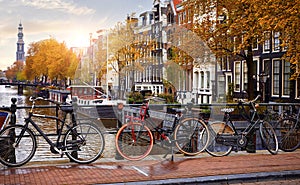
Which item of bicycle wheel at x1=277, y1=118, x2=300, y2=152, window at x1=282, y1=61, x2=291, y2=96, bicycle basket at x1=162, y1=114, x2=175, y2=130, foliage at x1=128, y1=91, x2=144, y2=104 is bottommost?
bicycle wheel at x1=277, y1=118, x2=300, y2=152

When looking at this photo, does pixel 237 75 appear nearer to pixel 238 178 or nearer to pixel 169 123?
pixel 169 123

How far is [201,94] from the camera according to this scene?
29906 millimetres

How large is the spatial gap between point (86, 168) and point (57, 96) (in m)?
34.9

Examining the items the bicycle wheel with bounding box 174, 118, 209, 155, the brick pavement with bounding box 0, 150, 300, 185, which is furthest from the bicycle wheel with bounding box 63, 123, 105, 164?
the bicycle wheel with bounding box 174, 118, 209, 155

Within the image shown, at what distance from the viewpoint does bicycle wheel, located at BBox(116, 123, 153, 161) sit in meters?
6.69

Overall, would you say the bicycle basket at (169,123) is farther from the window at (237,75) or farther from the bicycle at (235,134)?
the window at (237,75)

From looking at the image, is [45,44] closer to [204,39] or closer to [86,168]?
[204,39]

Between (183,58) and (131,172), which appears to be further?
(183,58)

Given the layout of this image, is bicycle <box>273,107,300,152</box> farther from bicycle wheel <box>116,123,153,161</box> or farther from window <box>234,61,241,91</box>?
window <box>234,61,241,91</box>

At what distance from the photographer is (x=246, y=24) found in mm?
14258

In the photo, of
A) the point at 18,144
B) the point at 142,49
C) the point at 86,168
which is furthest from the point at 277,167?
the point at 142,49

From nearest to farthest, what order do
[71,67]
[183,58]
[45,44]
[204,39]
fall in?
[204,39] < [183,58] < [71,67] < [45,44]

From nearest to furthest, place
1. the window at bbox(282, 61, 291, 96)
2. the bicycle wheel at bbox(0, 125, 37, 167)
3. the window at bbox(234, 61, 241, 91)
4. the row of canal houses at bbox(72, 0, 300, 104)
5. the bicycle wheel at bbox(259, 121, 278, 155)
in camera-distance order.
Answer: the bicycle wheel at bbox(0, 125, 37, 167), the bicycle wheel at bbox(259, 121, 278, 155), the row of canal houses at bbox(72, 0, 300, 104), the window at bbox(282, 61, 291, 96), the window at bbox(234, 61, 241, 91)

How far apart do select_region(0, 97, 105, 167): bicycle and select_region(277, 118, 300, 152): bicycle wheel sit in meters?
3.34
